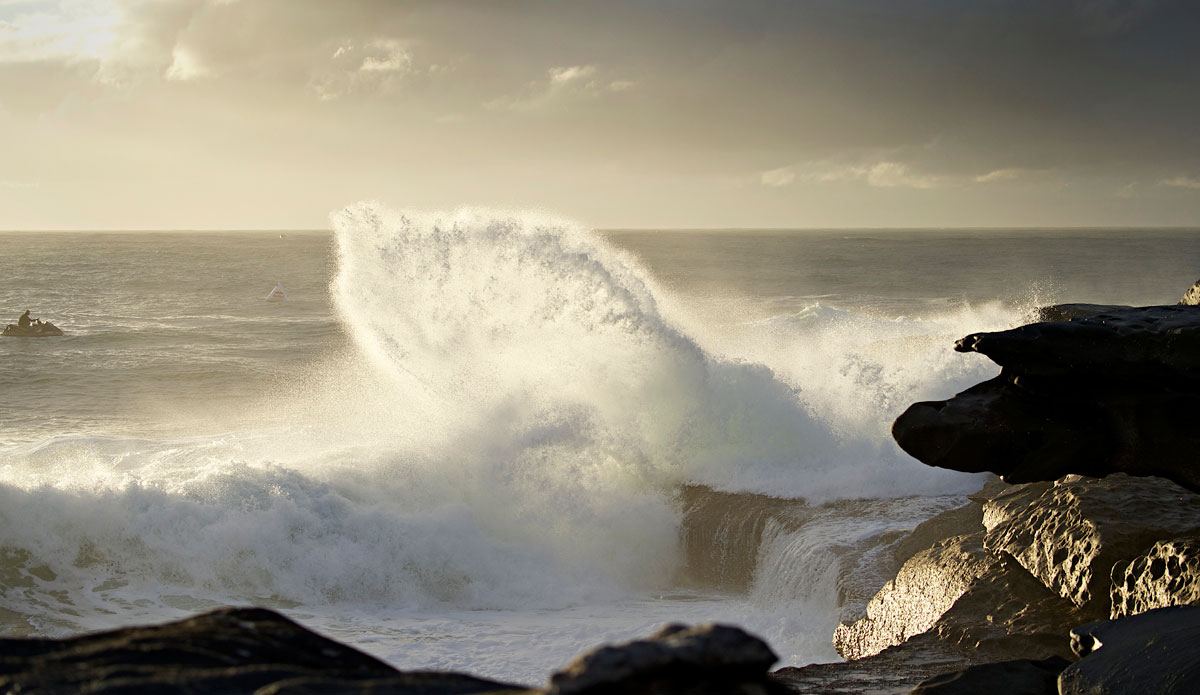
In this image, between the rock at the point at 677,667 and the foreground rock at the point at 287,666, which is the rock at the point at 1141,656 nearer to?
the foreground rock at the point at 287,666

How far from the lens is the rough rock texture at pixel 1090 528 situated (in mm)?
→ 6957

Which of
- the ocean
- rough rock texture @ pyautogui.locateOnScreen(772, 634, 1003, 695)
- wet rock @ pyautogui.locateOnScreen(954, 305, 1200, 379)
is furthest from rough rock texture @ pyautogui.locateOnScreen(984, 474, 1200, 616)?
wet rock @ pyautogui.locateOnScreen(954, 305, 1200, 379)

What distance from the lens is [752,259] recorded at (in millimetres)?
85250

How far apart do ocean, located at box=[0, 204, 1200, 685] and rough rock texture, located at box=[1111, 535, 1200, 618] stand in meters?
2.53

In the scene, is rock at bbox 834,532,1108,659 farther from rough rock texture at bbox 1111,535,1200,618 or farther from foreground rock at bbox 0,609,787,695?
foreground rock at bbox 0,609,787,695

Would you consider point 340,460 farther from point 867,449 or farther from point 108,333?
point 108,333

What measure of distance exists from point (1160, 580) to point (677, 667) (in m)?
5.49

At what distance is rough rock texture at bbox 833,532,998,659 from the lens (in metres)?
7.76

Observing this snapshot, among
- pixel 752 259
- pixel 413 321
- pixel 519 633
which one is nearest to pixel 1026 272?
pixel 752 259

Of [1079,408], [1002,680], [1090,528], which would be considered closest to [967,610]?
[1090,528]

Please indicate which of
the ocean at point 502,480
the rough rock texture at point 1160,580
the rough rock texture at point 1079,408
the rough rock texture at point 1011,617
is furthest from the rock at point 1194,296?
the ocean at point 502,480

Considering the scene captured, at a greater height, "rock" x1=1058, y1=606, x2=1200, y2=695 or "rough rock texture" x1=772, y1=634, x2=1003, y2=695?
"rock" x1=1058, y1=606, x2=1200, y2=695

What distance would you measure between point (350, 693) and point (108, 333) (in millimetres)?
38342

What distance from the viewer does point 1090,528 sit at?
7.20 metres
